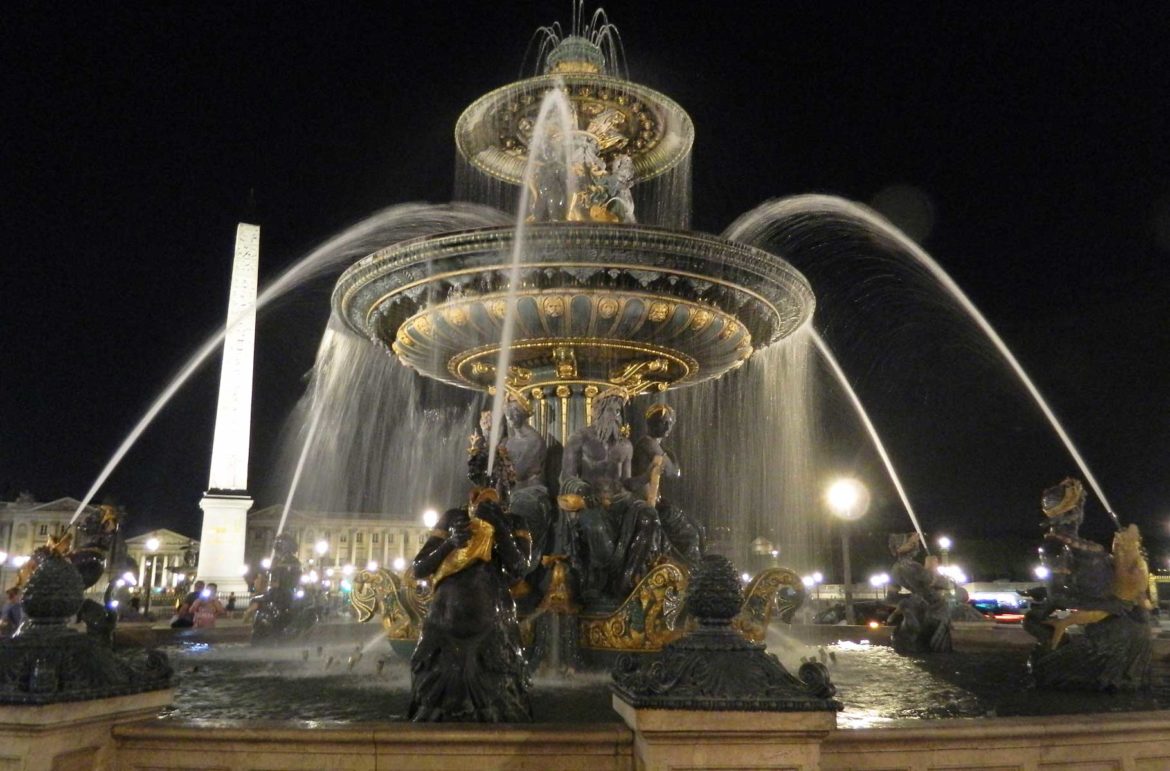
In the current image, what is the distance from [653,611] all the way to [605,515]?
119 centimetres

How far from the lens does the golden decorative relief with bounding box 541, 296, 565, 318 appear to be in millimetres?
8930

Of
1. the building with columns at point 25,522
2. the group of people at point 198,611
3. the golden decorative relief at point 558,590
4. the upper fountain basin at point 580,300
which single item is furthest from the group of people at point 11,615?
the building with columns at point 25,522

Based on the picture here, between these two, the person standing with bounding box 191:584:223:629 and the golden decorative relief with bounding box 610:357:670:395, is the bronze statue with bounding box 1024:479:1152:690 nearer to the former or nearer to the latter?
the golden decorative relief with bounding box 610:357:670:395

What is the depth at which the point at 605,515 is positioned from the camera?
8914 mm

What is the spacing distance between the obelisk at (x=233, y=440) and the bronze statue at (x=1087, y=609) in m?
43.4

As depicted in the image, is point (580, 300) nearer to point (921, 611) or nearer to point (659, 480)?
point (659, 480)

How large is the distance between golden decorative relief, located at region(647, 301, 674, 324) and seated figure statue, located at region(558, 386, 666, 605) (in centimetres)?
100

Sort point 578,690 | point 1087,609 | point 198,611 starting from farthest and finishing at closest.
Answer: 1. point 198,611
2. point 578,690
3. point 1087,609

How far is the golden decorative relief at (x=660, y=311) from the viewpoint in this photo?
906 centimetres

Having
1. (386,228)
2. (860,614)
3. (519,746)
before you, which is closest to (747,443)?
(860,614)

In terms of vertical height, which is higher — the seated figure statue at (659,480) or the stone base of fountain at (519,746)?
the seated figure statue at (659,480)

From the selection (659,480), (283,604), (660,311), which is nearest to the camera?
(660,311)

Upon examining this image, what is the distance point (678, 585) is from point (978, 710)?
2.91 meters

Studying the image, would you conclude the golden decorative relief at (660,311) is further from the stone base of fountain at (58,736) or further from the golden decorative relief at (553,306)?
the stone base of fountain at (58,736)
